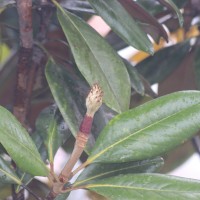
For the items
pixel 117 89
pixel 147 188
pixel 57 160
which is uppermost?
pixel 117 89

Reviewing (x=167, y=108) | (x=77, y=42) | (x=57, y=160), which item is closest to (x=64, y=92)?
(x=77, y=42)

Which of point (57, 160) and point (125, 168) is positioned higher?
point (125, 168)

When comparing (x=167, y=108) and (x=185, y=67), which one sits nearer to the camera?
(x=167, y=108)

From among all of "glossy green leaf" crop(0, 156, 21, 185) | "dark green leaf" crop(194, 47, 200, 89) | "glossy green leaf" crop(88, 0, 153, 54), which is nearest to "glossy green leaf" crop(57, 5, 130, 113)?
"glossy green leaf" crop(88, 0, 153, 54)

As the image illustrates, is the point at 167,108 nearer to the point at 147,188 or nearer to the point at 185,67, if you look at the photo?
the point at 147,188

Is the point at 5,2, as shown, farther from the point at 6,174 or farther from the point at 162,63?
the point at 162,63

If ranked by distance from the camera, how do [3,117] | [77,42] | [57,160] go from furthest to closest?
1. [57,160]
2. [77,42]
3. [3,117]

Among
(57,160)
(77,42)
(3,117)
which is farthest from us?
(57,160)

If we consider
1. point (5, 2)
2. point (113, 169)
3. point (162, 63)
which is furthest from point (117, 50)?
point (113, 169)

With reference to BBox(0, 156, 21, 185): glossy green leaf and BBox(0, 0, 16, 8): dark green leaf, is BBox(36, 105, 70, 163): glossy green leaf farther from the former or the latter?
BBox(0, 0, 16, 8): dark green leaf
